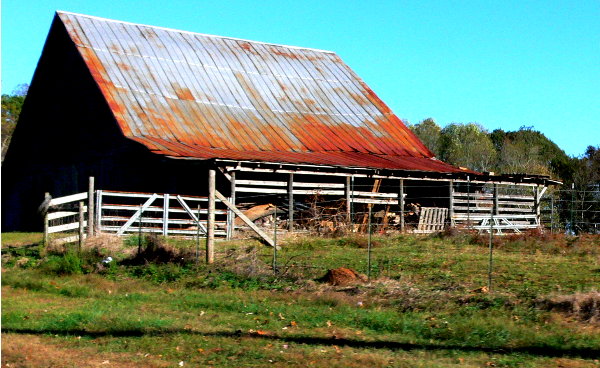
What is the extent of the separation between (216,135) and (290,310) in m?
17.1

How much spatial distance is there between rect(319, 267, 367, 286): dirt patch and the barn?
9399 millimetres

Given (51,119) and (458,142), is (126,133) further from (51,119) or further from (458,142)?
(458,142)

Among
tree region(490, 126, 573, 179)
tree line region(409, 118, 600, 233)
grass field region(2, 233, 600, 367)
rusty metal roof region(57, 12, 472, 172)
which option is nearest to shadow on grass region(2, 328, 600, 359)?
grass field region(2, 233, 600, 367)

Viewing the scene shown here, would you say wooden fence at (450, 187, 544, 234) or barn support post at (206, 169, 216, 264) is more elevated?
wooden fence at (450, 187, 544, 234)

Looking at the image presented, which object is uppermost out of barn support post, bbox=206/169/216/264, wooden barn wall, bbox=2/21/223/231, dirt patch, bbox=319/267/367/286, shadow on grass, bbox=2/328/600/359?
wooden barn wall, bbox=2/21/223/231

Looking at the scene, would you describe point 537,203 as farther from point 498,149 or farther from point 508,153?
point 498,149

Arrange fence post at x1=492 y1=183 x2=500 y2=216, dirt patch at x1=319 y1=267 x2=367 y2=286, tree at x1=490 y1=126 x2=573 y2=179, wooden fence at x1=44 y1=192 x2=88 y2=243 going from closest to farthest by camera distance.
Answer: dirt patch at x1=319 y1=267 x2=367 y2=286, wooden fence at x1=44 y1=192 x2=88 y2=243, fence post at x1=492 y1=183 x2=500 y2=216, tree at x1=490 y1=126 x2=573 y2=179

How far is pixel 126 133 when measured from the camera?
2531cm

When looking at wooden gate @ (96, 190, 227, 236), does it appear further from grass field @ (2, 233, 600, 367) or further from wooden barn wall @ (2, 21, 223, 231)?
grass field @ (2, 233, 600, 367)

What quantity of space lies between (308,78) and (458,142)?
138 feet

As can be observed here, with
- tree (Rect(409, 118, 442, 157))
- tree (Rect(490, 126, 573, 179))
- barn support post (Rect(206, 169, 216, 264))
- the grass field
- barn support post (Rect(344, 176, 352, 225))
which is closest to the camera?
the grass field

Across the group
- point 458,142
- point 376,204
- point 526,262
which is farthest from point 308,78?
point 458,142

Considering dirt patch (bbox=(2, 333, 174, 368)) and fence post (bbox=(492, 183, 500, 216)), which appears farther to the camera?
fence post (bbox=(492, 183, 500, 216))

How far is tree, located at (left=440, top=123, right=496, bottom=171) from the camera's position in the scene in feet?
213
